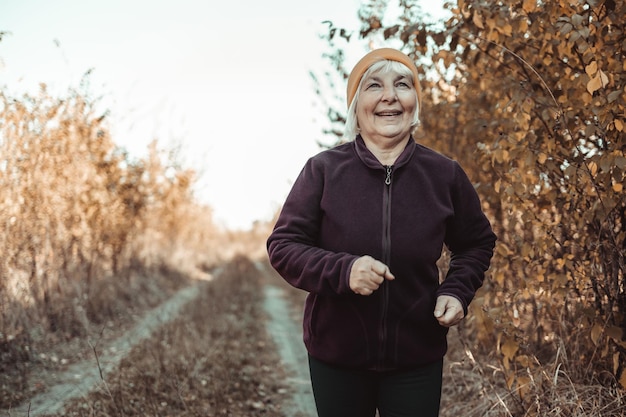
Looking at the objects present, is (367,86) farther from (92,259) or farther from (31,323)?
(92,259)

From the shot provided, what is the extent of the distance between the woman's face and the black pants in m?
0.77

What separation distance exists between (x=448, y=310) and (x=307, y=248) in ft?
1.55

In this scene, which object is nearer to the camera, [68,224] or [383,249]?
[383,249]

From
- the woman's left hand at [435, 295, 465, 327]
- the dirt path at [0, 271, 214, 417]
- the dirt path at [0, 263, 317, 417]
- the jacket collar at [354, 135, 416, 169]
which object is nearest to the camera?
the woman's left hand at [435, 295, 465, 327]

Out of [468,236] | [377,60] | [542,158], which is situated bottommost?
[468,236]

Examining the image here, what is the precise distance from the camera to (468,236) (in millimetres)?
1907

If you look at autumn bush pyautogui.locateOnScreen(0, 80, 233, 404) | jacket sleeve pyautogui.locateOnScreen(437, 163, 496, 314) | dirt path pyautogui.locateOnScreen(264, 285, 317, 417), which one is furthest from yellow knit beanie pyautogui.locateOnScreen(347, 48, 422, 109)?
autumn bush pyautogui.locateOnScreen(0, 80, 233, 404)

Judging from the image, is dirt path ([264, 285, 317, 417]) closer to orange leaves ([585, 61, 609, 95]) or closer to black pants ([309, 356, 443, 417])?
black pants ([309, 356, 443, 417])

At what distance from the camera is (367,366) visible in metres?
1.76

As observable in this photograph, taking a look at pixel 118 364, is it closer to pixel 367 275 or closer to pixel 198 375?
pixel 198 375

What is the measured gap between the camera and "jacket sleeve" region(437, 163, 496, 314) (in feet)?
6.10

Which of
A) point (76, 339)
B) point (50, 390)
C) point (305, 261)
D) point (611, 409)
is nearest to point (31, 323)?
point (76, 339)

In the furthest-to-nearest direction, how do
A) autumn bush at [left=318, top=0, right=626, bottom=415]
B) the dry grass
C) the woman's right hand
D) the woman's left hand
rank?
the dry grass, autumn bush at [left=318, top=0, right=626, bottom=415], the woman's left hand, the woman's right hand

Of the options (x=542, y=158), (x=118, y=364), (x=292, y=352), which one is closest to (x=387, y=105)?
(x=542, y=158)
